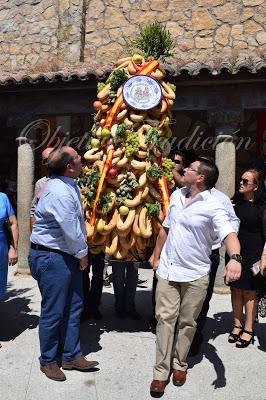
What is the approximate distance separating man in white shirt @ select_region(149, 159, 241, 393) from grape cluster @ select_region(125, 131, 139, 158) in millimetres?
596

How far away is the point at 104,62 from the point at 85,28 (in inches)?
36.4

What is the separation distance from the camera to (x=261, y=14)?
816cm

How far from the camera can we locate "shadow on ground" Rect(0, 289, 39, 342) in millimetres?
4188

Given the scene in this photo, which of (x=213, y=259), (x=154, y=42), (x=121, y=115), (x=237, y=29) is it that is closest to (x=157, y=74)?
(x=154, y=42)

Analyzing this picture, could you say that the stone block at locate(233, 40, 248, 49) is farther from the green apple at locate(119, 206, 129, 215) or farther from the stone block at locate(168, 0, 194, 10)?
the green apple at locate(119, 206, 129, 215)

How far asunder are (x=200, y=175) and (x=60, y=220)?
1.12 m

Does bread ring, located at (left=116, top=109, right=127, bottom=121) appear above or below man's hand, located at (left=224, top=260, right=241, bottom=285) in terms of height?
above

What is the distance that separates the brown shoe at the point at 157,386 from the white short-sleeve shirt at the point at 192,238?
77cm

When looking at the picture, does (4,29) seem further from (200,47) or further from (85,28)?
(200,47)

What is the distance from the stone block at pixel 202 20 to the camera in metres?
8.40

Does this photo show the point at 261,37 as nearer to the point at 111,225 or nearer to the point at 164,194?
the point at 164,194

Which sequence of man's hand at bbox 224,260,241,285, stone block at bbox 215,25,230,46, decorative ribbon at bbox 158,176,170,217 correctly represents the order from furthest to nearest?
stone block at bbox 215,25,230,46 < decorative ribbon at bbox 158,176,170,217 < man's hand at bbox 224,260,241,285

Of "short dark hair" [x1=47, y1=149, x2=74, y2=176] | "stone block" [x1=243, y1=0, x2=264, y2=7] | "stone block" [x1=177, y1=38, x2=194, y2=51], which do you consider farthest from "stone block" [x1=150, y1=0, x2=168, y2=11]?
"short dark hair" [x1=47, y1=149, x2=74, y2=176]

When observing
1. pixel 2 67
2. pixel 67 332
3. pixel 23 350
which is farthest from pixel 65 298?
pixel 2 67
